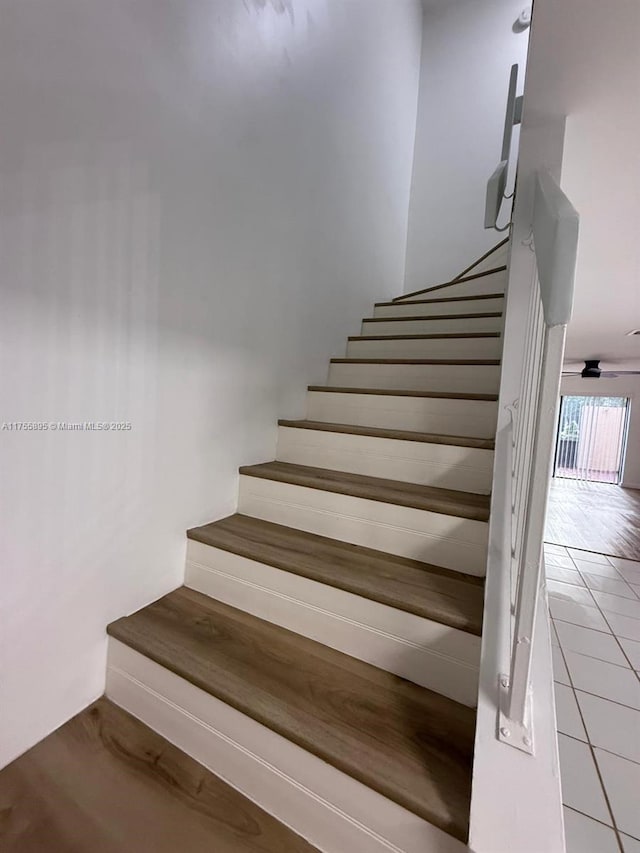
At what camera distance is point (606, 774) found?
1270 millimetres

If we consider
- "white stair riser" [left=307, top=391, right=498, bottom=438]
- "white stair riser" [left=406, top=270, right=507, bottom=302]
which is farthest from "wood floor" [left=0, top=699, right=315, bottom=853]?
"white stair riser" [left=406, top=270, right=507, bottom=302]

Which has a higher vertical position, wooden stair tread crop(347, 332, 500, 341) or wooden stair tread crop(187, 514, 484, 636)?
wooden stair tread crop(347, 332, 500, 341)

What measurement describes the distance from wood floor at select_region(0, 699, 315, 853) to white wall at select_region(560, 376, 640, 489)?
8.92m

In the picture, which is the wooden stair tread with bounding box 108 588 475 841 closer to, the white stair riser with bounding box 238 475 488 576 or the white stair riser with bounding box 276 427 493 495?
the white stair riser with bounding box 238 475 488 576

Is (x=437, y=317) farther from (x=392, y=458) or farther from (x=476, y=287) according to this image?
(x=392, y=458)

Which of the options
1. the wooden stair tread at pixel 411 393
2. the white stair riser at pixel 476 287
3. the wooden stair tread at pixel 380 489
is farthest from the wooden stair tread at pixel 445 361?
the white stair riser at pixel 476 287

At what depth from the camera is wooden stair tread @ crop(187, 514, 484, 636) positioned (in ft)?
3.36

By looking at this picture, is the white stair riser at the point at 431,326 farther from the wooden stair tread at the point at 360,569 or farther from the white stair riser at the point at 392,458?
the wooden stair tread at the point at 360,569

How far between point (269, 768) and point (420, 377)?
5.25ft

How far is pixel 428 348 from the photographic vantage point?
7.10 feet

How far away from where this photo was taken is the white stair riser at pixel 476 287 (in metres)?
2.47

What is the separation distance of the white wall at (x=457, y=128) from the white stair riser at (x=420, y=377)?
6.20ft

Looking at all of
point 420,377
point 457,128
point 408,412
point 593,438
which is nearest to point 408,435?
point 408,412

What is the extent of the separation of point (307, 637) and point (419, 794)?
0.50 metres
